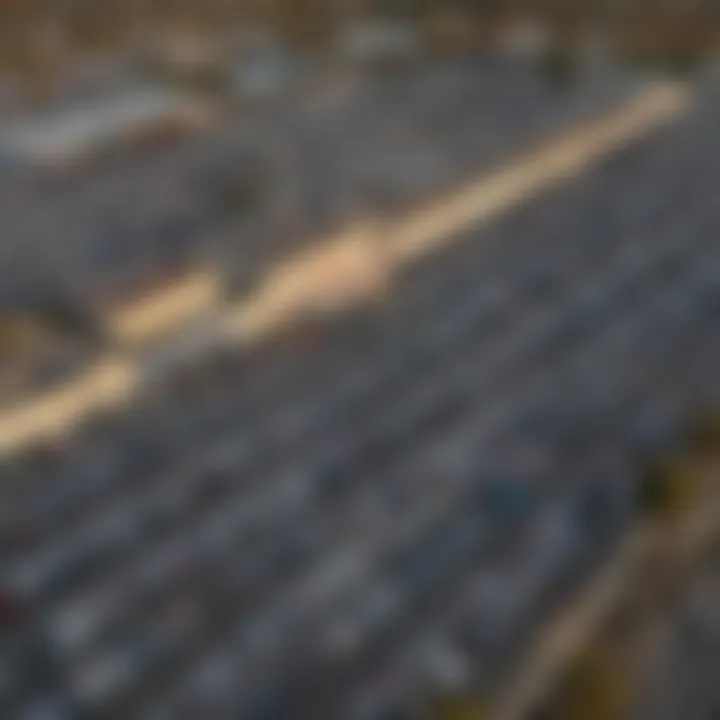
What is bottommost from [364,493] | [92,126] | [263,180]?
[364,493]

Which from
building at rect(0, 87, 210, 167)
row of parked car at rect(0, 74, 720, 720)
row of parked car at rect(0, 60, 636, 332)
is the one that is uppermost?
building at rect(0, 87, 210, 167)

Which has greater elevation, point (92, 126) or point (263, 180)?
point (92, 126)

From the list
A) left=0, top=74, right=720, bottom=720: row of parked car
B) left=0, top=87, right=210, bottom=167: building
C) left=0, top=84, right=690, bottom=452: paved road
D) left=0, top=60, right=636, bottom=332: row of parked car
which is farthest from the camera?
left=0, top=87, right=210, bottom=167: building

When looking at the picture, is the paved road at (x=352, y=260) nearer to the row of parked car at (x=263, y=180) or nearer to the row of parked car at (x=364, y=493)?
the row of parked car at (x=364, y=493)

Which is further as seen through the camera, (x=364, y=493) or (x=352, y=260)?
(x=352, y=260)

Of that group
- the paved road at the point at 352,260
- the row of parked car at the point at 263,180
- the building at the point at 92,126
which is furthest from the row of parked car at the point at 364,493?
the building at the point at 92,126

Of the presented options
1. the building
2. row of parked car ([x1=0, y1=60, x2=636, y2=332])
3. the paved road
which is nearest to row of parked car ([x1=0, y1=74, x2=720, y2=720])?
the paved road

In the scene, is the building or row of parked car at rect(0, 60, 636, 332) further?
the building

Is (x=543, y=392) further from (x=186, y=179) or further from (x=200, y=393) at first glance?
(x=186, y=179)

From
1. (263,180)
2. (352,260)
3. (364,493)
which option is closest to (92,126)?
(263,180)

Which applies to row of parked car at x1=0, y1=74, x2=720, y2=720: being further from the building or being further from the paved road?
the building

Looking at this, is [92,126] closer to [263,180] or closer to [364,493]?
[263,180]

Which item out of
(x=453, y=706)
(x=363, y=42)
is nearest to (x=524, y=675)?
(x=453, y=706)
